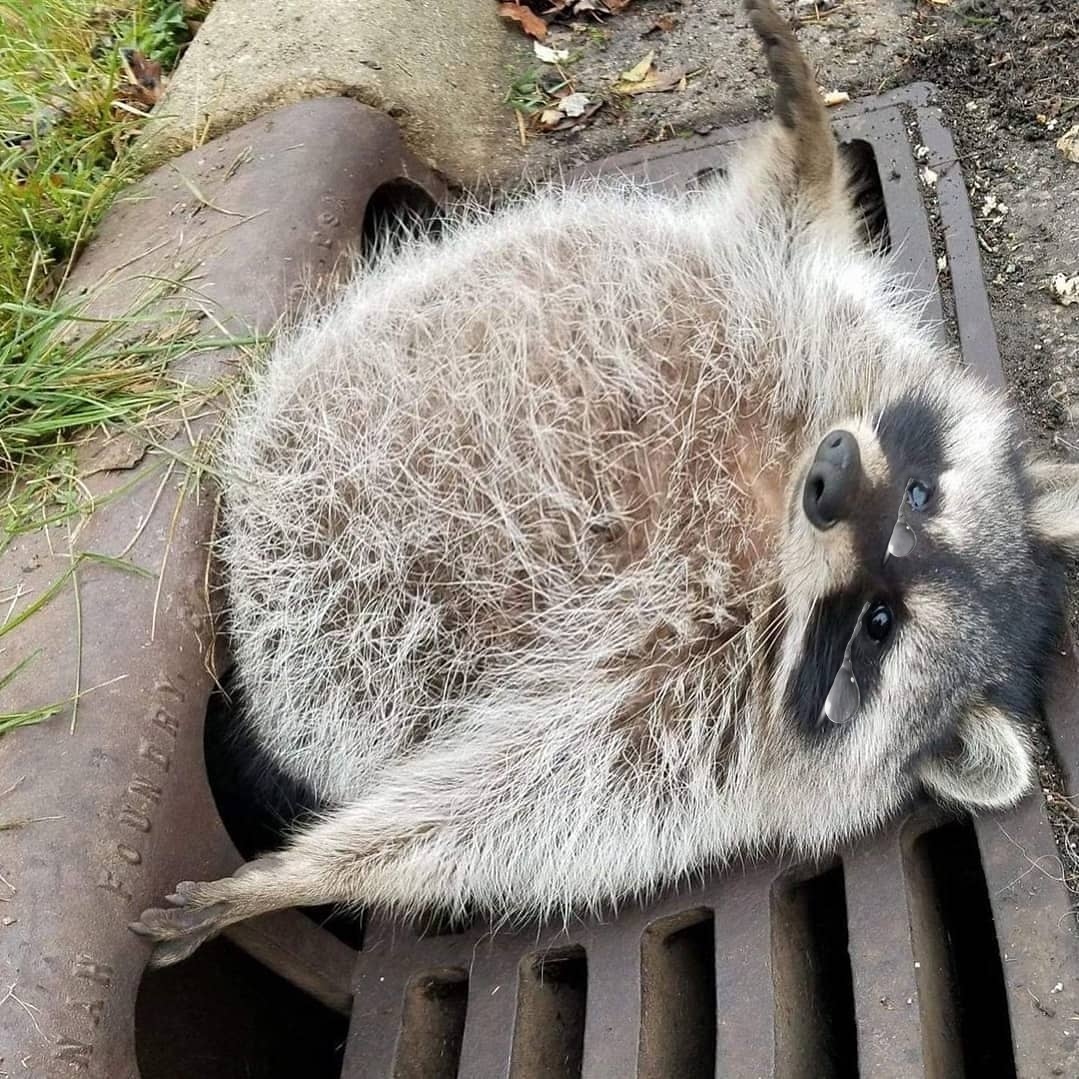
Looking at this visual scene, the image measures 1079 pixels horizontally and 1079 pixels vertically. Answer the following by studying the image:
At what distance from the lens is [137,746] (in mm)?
1550

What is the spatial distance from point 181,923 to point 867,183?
1.99m

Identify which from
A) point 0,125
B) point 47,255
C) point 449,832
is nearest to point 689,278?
point 449,832

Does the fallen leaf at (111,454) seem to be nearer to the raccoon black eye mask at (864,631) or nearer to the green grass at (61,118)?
the green grass at (61,118)

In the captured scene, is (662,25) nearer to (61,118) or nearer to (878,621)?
(61,118)

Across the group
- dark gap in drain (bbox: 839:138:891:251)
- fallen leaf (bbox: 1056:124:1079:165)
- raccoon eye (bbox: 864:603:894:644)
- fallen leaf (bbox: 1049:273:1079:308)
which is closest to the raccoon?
raccoon eye (bbox: 864:603:894:644)

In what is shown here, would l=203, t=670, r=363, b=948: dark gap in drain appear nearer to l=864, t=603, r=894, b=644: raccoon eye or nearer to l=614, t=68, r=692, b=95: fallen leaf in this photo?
l=864, t=603, r=894, b=644: raccoon eye

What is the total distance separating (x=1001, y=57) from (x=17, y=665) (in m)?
2.34

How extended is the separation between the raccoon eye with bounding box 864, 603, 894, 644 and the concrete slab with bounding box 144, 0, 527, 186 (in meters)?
1.51

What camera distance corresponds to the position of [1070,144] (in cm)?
214

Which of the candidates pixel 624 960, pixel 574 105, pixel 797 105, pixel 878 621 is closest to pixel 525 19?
pixel 574 105

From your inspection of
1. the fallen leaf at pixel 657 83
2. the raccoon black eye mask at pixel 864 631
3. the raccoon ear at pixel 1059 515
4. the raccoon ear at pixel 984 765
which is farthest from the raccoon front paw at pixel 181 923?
the fallen leaf at pixel 657 83

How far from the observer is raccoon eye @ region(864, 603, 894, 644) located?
58.9 inches

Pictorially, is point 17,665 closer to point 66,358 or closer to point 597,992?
point 66,358

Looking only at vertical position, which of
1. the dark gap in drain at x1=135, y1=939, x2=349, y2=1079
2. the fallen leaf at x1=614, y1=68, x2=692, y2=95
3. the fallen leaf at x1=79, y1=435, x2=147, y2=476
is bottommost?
the dark gap in drain at x1=135, y1=939, x2=349, y2=1079
